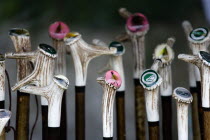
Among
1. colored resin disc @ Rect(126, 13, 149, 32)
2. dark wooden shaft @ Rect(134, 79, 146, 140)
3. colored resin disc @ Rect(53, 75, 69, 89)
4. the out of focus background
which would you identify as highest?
the out of focus background

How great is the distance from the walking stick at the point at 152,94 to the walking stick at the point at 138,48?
0.13 metres

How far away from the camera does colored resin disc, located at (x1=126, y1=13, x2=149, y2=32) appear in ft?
3.18

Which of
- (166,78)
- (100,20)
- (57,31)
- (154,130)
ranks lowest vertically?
(154,130)

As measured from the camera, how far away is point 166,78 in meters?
0.91

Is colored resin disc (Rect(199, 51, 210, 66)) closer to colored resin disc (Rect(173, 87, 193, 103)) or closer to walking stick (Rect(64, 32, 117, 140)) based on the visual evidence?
colored resin disc (Rect(173, 87, 193, 103))

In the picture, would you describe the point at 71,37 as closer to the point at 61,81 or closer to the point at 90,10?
the point at 61,81

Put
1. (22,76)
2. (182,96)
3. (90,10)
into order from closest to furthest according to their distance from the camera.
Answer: (182,96) → (22,76) → (90,10)

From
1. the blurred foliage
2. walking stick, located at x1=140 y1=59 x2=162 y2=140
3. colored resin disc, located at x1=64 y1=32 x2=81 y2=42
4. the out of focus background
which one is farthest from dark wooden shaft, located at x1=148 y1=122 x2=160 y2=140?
the blurred foliage

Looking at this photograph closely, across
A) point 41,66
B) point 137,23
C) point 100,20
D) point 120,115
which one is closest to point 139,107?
point 120,115

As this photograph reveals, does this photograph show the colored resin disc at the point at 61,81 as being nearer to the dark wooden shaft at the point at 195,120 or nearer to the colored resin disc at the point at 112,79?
the colored resin disc at the point at 112,79

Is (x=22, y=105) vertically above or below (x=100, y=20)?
below

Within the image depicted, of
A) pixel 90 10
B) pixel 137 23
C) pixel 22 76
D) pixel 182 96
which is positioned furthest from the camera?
pixel 90 10

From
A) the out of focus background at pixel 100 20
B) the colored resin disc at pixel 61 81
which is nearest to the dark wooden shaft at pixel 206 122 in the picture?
the colored resin disc at pixel 61 81

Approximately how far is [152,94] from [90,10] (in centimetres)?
101
